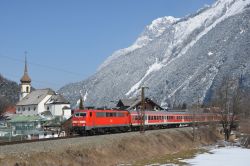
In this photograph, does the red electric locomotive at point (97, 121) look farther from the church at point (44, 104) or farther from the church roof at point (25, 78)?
the church roof at point (25, 78)

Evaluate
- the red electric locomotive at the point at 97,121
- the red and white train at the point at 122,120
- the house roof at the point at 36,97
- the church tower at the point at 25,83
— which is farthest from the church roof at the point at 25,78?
the red electric locomotive at the point at 97,121

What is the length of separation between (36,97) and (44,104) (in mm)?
3944

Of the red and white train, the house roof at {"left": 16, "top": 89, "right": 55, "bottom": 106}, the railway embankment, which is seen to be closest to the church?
the house roof at {"left": 16, "top": 89, "right": 55, "bottom": 106}

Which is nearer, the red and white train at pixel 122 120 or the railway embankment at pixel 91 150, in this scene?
the railway embankment at pixel 91 150

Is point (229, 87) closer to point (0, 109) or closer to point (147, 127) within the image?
point (147, 127)

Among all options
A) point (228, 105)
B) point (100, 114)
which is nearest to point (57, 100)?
point (228, 105)

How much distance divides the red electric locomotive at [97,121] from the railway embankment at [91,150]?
560 centimetres

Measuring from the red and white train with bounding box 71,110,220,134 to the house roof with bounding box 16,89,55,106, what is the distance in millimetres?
54510

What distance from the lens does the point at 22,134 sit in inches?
2388

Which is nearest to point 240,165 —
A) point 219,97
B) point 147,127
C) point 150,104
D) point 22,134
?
point 22,134

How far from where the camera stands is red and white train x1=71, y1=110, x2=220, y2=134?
59.5 metres

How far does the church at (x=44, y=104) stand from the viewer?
13800 centimetres

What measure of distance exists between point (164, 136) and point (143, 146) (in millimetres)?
11610

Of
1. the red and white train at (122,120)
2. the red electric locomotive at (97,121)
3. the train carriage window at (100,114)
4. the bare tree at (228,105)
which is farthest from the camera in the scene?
the bare tree at (228,105)
